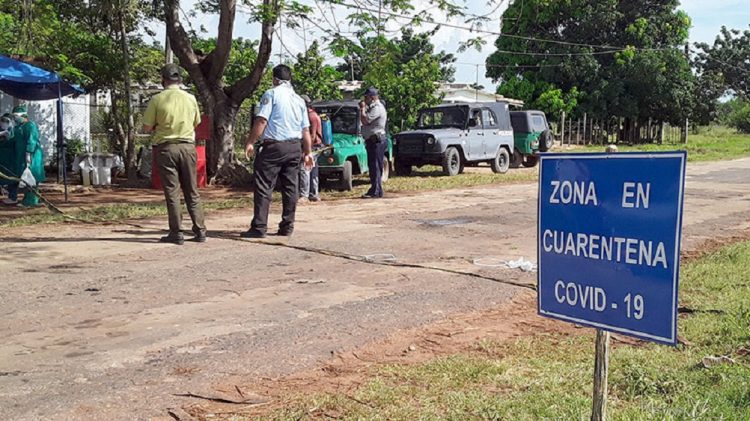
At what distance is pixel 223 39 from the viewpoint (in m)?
16.0

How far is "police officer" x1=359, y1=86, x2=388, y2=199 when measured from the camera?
14188mm

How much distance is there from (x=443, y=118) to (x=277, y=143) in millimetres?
12985

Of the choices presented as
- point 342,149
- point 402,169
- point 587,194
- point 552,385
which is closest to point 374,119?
point 342,149

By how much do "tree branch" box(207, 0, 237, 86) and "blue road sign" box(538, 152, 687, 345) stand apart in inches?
520

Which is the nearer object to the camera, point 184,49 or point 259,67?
point 259,67

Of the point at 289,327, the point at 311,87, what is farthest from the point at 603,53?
the point at 289,327

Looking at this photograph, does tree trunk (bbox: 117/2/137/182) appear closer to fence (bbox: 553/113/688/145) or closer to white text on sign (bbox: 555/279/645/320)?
white text on sign (bbox: 555/279/645/320)

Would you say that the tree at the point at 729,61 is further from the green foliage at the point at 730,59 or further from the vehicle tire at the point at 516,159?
the vehicle tire at the point at 516,159

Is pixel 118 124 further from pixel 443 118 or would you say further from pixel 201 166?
pixel 443 118

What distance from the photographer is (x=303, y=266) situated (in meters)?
7.29

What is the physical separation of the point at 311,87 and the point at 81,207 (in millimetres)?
14903

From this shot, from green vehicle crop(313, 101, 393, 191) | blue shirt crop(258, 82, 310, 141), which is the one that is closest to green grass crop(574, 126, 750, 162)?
green vehicle crop(313, 101, 393, 191)

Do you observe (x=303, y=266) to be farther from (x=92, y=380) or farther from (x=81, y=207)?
(x=81, y=207)

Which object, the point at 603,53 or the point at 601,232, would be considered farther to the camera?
the point at 603,53
